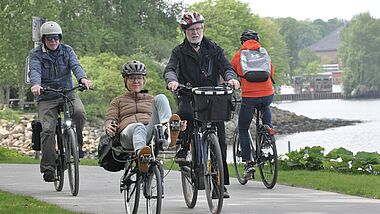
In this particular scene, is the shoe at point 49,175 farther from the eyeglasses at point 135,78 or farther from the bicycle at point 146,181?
the bicycle at point 146,181

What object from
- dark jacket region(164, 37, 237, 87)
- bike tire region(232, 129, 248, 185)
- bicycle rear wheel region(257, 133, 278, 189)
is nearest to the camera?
dark jacket region(164, 37, 237, 87)

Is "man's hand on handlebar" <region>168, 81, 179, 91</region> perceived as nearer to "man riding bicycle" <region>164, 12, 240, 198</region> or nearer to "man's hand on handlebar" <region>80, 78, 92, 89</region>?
"man riding bicycle" <region>164, 12, 240, 198</region>

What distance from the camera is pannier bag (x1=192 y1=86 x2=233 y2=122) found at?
9.21 meters

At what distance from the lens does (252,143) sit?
12445 mm

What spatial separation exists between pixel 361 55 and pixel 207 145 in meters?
133

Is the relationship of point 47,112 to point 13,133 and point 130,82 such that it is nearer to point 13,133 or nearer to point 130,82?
point 130,82

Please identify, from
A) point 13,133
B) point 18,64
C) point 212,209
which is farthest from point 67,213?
point 18,64

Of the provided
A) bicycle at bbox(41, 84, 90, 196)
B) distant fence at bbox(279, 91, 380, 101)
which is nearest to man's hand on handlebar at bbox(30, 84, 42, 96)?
bicycle at bbox(41, 84, 90, 196)

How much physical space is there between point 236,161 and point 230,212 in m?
3.11

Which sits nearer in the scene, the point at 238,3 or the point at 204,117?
the point at 204,117

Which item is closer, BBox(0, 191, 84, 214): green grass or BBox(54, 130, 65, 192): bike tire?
BBox(0, 191, 84, 214): green grass

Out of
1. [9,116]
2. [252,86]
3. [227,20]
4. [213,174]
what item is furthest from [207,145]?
[227,20]

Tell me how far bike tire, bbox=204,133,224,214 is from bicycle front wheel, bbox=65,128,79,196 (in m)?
2.30

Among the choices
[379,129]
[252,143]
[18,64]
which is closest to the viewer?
[252,143]
